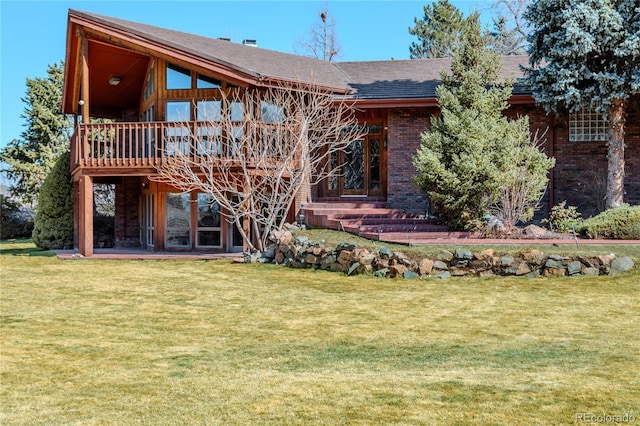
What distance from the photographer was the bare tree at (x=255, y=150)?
13405 millimetres

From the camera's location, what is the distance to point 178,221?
16.2 meters

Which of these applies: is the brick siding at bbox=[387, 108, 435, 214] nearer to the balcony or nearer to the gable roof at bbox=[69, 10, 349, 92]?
the gable roof at bbox=[69, 10, 349, 92]

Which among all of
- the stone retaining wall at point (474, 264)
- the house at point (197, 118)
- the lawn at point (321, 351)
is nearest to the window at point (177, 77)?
the house at point (197, 118)

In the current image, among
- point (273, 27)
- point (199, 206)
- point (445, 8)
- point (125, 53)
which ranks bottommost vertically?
point (199, 206)

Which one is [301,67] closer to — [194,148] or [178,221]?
[194,148]

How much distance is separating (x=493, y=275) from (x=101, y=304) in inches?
243

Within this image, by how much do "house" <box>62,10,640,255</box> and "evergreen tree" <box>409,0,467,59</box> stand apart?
51.3 feet

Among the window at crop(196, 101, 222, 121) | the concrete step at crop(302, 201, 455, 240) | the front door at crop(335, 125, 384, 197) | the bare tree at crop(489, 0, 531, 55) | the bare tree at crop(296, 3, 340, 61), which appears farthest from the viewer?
the bare tree at crop(296, 3, 340, 61)

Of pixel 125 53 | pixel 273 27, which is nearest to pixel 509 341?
pixel 125 53

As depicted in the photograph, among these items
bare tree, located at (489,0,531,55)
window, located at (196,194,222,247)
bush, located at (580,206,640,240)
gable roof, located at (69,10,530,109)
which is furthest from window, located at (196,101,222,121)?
bare tree, located at (489,0,531,55)

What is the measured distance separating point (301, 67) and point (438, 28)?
58.4 ft

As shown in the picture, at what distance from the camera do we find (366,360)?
5492 millimetres

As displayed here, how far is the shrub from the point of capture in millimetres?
12625

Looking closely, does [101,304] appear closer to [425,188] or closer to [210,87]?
[425,188]
